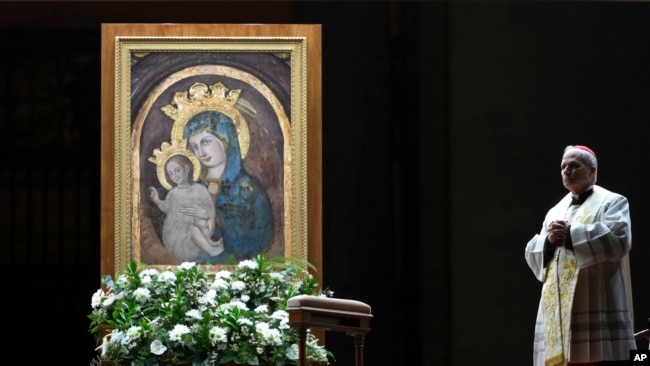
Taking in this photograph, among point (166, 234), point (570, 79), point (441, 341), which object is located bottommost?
point (441, 341)

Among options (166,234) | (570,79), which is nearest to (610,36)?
(570,79)

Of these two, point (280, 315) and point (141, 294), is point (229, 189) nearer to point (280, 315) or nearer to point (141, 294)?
point (141, 294)

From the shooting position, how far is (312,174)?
392 inches

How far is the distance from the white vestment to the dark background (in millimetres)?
1474

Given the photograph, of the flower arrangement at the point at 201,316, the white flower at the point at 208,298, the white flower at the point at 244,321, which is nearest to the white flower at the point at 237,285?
the flower arrangement at the point at 201,316

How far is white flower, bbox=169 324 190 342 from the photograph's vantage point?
862cm

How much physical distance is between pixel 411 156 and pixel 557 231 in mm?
1781

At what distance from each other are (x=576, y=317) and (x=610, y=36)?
236 centimetres

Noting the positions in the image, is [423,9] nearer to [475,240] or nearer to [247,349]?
[475,240]

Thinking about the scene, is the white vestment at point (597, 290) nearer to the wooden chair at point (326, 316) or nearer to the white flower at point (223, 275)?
the wooden chair at point (326, 316)

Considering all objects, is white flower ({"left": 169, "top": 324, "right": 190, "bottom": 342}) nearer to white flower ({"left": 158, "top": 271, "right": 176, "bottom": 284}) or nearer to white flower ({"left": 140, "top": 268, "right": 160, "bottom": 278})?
white flower ({"left": 158, "top": 271, "right": 176, "bottom": 284})

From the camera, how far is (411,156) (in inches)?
412

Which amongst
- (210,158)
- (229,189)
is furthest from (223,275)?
(210,158)

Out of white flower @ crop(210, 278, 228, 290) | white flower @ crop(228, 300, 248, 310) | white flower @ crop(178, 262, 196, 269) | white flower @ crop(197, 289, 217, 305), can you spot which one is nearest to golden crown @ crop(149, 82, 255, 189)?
white flower @ crop(178, 262, 196, 269)
